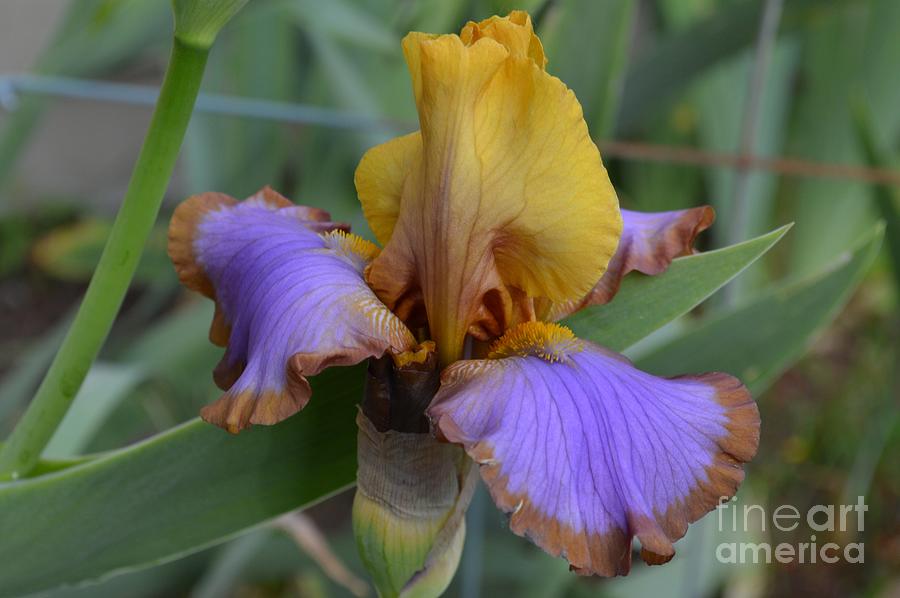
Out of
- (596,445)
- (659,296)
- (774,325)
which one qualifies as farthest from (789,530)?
(596,445)

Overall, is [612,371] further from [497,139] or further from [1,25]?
[1,25]

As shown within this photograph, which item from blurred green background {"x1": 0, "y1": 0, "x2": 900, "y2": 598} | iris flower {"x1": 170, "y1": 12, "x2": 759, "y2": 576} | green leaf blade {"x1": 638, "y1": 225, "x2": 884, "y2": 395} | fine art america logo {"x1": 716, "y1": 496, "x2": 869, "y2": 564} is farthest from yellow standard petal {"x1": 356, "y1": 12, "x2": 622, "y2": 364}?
fine art america logo {"x1": 716, "y1": 496, "x2": 869, "y2": 564}

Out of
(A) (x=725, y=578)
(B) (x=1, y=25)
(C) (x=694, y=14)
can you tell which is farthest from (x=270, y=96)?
(B) (x=1, y=25)

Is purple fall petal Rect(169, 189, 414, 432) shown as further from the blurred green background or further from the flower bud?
the blurred green background

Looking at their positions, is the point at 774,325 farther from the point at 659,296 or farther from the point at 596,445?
the point at 596,445

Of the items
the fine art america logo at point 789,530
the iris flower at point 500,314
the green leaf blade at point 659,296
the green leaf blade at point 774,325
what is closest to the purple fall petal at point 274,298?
the iris flower at point 500,314
